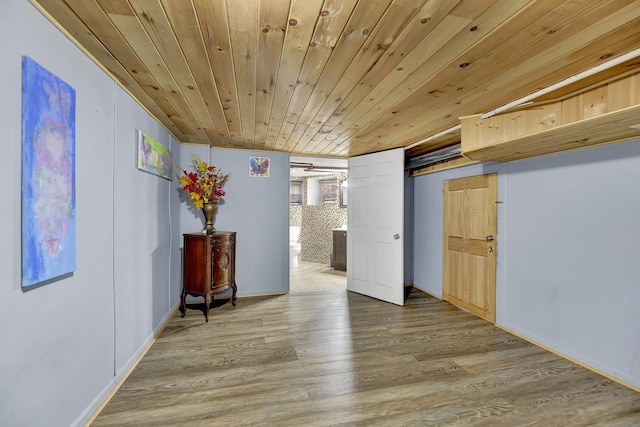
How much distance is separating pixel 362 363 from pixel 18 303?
2.15 meters

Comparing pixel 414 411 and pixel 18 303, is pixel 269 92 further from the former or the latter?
pixel 414 411

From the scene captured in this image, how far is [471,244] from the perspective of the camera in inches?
137

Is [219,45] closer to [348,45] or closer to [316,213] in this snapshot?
[348,45]

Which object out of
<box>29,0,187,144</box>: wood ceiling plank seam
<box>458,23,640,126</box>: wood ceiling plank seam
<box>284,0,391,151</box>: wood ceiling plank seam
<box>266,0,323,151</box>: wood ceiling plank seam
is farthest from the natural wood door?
<box>29,0,187,144</box>: wood ceiling plank seam

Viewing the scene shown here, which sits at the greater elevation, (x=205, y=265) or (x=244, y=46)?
(x=244, y=46)

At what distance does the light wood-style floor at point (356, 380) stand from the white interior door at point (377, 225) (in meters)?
0.81

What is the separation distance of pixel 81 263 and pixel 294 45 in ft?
5.59

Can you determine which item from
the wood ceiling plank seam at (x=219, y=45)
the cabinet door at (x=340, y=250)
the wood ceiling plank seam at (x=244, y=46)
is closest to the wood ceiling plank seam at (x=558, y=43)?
the wood ceiling plank seam at (x=244, y=46)

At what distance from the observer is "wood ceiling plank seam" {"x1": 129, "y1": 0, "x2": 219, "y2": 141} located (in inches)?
47.5

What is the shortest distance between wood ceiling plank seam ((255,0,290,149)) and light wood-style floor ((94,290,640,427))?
Answer: 2.15 metres

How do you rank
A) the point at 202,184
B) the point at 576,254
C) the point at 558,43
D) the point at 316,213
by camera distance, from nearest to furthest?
the point at 558,43 → the point at 576,254 → the point at 202,184 → the point at 316,213

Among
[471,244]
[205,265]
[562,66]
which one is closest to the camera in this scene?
[562,66]

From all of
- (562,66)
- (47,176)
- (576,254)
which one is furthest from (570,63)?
(47,176)

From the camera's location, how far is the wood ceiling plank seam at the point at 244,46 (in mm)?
1206
